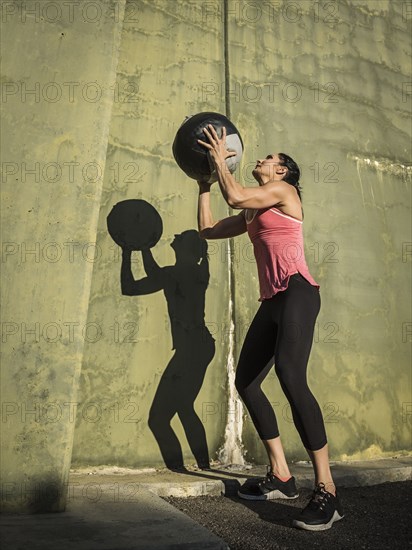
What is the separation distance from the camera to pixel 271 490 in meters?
3.60

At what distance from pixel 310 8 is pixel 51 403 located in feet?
13.9

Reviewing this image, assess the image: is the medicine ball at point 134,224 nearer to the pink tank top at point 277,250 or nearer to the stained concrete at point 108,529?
the pink tank top at point 277,250

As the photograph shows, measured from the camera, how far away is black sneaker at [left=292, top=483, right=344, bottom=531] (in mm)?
3045

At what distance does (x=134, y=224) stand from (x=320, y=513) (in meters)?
2.28

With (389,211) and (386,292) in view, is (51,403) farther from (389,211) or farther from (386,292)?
(389,211)

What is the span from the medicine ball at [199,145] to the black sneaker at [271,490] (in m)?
1.83

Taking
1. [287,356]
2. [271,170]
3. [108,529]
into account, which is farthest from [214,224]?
[108,529]

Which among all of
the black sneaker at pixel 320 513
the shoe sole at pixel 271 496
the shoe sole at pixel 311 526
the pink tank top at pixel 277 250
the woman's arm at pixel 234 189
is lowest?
the shoe sole at pixel 311 526

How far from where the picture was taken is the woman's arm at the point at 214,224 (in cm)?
391

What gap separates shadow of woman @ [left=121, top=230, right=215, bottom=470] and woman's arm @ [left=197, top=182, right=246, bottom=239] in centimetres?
55

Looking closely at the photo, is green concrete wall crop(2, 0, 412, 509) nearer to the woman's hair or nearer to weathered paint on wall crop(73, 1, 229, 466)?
weathered paint on wall crop(73, 1, 229, 466)

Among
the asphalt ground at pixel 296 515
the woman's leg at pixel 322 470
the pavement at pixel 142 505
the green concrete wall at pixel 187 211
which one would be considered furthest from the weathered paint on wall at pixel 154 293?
the woman's leg at pixel 322 470

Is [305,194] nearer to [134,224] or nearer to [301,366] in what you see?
[134,224]

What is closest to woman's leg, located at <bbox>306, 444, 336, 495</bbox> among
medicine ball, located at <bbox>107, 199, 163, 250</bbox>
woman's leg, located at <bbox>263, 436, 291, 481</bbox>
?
woman's leg, located at <bbox>263, 436, 291, 481</bbox>
